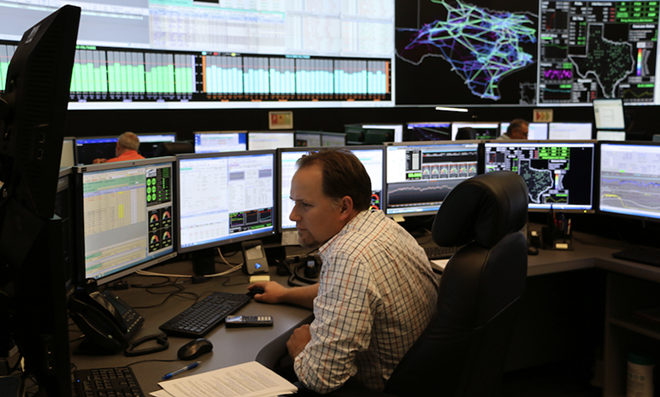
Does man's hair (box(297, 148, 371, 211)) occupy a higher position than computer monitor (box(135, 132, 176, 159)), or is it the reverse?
computer monitor (box(135, 132, 176, 159))

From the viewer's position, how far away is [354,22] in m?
6.10

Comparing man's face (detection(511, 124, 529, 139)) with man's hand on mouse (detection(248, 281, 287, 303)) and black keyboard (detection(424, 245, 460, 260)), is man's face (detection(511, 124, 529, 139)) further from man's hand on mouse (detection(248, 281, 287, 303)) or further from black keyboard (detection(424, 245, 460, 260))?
man's hand on mouse (detection(248, 281, 287, 303))

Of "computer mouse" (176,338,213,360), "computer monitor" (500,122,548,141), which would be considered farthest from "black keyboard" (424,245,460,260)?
"computer monitor" (500,122,548,141)

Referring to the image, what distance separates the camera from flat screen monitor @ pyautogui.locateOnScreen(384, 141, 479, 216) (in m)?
2.70

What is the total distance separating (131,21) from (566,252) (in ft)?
14.4

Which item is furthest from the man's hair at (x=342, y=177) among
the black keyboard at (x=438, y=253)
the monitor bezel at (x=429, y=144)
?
the monitor bezel at (x=429, y=144)

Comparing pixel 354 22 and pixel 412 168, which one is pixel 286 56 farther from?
pixel 412 168

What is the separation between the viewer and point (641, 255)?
2223mm

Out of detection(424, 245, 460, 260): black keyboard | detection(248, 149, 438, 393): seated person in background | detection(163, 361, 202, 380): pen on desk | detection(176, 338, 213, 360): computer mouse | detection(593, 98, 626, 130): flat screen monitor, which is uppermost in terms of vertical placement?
detection(593, 98, 626, 130): flat screen monitor

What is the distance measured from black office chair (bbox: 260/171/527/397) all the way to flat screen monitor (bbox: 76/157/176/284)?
783mm

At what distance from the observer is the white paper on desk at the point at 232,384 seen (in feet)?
3.82

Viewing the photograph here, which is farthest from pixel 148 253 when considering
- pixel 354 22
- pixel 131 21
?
pixel 354 22

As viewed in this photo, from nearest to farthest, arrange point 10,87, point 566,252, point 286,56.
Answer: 1. point 10,87
2. point 566,252
3. point 286,56

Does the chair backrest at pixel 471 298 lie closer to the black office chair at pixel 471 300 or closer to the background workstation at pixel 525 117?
the black office chair at pixel 471 300
